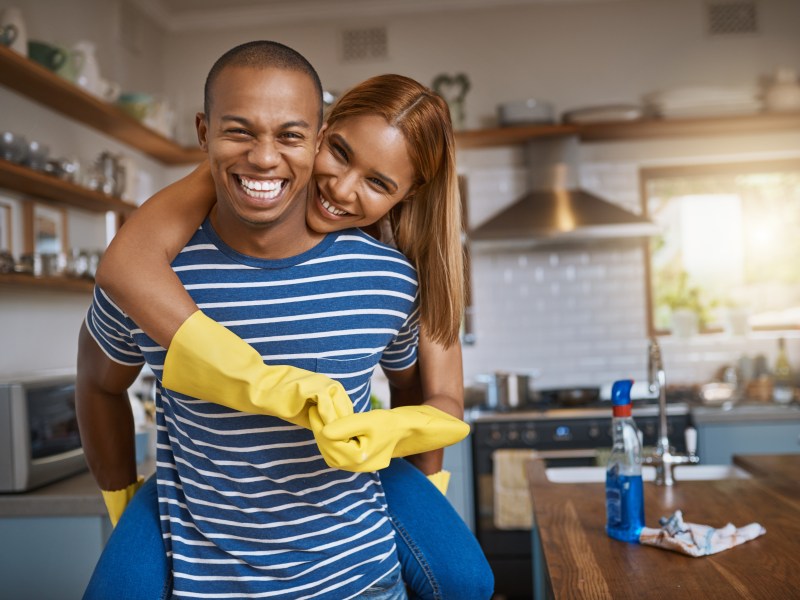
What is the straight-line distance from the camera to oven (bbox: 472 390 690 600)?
3934 mm

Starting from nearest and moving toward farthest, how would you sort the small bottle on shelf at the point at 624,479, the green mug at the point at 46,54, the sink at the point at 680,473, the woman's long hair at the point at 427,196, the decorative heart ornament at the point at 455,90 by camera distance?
the woman's long hair at the point at 427,196 < the small bottle on shelf at the point at 624,479 < the sink at the point at 680,473 < the green mug at the point at 46,54 < the decorative heart ornament at the point at 455,90

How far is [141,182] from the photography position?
14.6ft

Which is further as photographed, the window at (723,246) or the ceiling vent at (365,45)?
the ceiling vent at (365,45)

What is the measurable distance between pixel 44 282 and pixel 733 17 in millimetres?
3947

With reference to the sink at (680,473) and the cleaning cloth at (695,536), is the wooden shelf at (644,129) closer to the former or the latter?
the sink at (680,473)

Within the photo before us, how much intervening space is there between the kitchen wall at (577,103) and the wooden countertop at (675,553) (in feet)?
8.18

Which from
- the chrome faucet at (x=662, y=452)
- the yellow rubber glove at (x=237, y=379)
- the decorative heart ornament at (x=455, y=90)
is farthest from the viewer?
the decorative heart ornament at (x=455, y=90)

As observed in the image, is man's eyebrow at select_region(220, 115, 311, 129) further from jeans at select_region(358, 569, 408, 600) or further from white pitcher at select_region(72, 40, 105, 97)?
white pitcher at select_region(72, 40, 105, 97)

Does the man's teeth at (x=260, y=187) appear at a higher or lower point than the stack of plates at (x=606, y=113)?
lower

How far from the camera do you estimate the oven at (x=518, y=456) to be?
12.9ft

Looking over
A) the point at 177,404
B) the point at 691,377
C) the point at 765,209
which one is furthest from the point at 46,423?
the point at 765,209

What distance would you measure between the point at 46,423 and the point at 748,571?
1.98 meters

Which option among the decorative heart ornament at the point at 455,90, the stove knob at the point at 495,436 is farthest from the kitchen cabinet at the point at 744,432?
the decorative heart ornament at the point at 455,90

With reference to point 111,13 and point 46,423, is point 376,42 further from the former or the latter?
point 46,423
